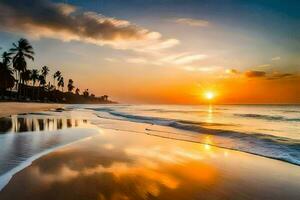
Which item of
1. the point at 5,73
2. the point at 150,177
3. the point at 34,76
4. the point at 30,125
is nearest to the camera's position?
the point at 150,177

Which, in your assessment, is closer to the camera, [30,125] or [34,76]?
[30,125]

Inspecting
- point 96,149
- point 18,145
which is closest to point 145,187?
point 96,149

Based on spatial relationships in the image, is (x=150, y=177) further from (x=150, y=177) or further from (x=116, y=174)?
(x=116, y=174)

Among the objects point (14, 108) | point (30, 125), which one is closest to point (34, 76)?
point (14, 108)

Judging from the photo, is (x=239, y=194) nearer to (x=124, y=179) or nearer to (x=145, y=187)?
(x=145, y=187)

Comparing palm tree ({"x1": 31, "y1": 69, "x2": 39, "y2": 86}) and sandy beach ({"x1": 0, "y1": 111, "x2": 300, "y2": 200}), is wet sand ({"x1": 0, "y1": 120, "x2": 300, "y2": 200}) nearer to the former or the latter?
sandy beach ({"x1": 0, "y1": 111, "x2": 300, "y2": 200})

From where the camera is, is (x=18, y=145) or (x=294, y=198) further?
(x=18, y=145)

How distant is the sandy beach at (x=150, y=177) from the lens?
455 cm

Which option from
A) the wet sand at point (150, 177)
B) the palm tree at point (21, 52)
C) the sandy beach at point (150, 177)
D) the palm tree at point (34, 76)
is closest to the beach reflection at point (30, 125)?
the sandy beach at point (150, 177)

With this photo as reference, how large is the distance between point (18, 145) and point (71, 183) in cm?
491

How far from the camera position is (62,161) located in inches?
271

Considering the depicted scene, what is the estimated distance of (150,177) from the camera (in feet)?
18.9

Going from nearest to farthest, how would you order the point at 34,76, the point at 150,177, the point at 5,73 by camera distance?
the point at 150,177 → the point at 5,73 → the point at 34,76

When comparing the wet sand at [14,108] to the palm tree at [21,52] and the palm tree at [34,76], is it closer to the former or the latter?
the palm tree at [21,52]
